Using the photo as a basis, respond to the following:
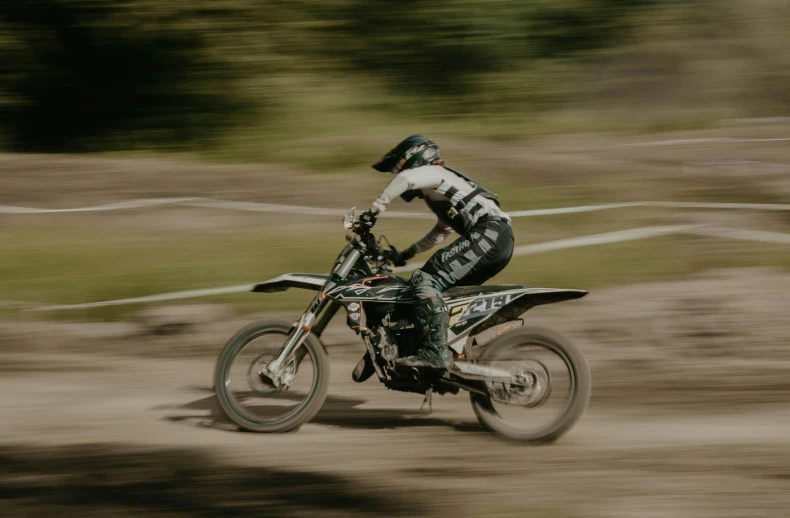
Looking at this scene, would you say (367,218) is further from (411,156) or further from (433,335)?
(433,335)

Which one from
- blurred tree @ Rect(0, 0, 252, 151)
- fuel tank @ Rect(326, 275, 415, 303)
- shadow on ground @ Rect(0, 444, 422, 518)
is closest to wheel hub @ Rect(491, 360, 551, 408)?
fuel tank @ Rect(326, 275, 415, 303)

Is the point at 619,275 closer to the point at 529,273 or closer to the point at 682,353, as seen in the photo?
the point at 529,273

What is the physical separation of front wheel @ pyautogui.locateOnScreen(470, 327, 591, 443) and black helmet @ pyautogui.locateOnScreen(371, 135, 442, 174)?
4.14ft

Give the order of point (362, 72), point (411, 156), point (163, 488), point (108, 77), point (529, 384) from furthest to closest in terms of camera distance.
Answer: point (362, 72) < point (108, 77) < point (411, 156) < point (529, 384) < point (163, 488)

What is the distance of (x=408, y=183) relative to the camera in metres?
6.22

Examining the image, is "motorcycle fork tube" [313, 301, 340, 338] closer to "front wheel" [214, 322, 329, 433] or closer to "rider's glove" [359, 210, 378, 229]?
"front wheel" [214, 322, 329, 433]

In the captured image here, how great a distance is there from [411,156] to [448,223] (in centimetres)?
52

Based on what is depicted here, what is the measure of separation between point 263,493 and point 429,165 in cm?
241

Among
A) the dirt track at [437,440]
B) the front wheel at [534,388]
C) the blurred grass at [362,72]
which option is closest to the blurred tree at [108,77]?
the blurred grass at [362,72]

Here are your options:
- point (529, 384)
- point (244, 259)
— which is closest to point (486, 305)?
point (529, 384)

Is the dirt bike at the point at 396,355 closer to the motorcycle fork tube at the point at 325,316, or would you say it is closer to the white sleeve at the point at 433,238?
the motorcycle fork tube at the point at 325,316

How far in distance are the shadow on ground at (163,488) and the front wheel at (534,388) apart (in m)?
1.29

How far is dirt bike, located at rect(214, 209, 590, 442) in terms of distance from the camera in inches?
242

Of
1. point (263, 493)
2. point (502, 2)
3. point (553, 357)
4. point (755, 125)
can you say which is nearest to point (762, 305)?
point (553, 357)
